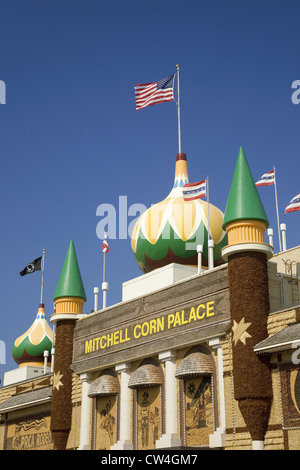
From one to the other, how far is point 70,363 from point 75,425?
332 cm

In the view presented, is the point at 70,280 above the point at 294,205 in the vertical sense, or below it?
below

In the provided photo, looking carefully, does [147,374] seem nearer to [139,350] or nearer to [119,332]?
[139,350]

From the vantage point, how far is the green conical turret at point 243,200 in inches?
1115

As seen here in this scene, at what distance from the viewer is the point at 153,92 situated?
3597 centimetres

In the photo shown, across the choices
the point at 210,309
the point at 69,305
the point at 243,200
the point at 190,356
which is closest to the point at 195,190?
the point at 243,200

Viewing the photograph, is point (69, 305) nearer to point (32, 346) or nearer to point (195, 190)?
point (195, 190)

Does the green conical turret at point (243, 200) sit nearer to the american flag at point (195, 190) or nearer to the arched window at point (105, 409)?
the american flag at point (195, 190)

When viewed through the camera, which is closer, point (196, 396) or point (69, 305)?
point (196, 396)

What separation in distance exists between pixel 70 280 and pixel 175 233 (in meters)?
7.19

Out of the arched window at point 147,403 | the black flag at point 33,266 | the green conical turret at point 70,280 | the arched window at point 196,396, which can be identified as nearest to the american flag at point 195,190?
the arched window at point 196,396

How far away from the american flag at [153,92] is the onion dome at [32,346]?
22.1m

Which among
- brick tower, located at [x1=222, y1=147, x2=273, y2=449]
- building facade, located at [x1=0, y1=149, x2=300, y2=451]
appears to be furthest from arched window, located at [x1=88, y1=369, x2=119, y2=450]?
brick tower, located at [x1=222, y1=147, x2=273, y2=449]

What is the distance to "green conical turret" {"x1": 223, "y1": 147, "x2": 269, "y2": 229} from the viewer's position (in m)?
28.3
